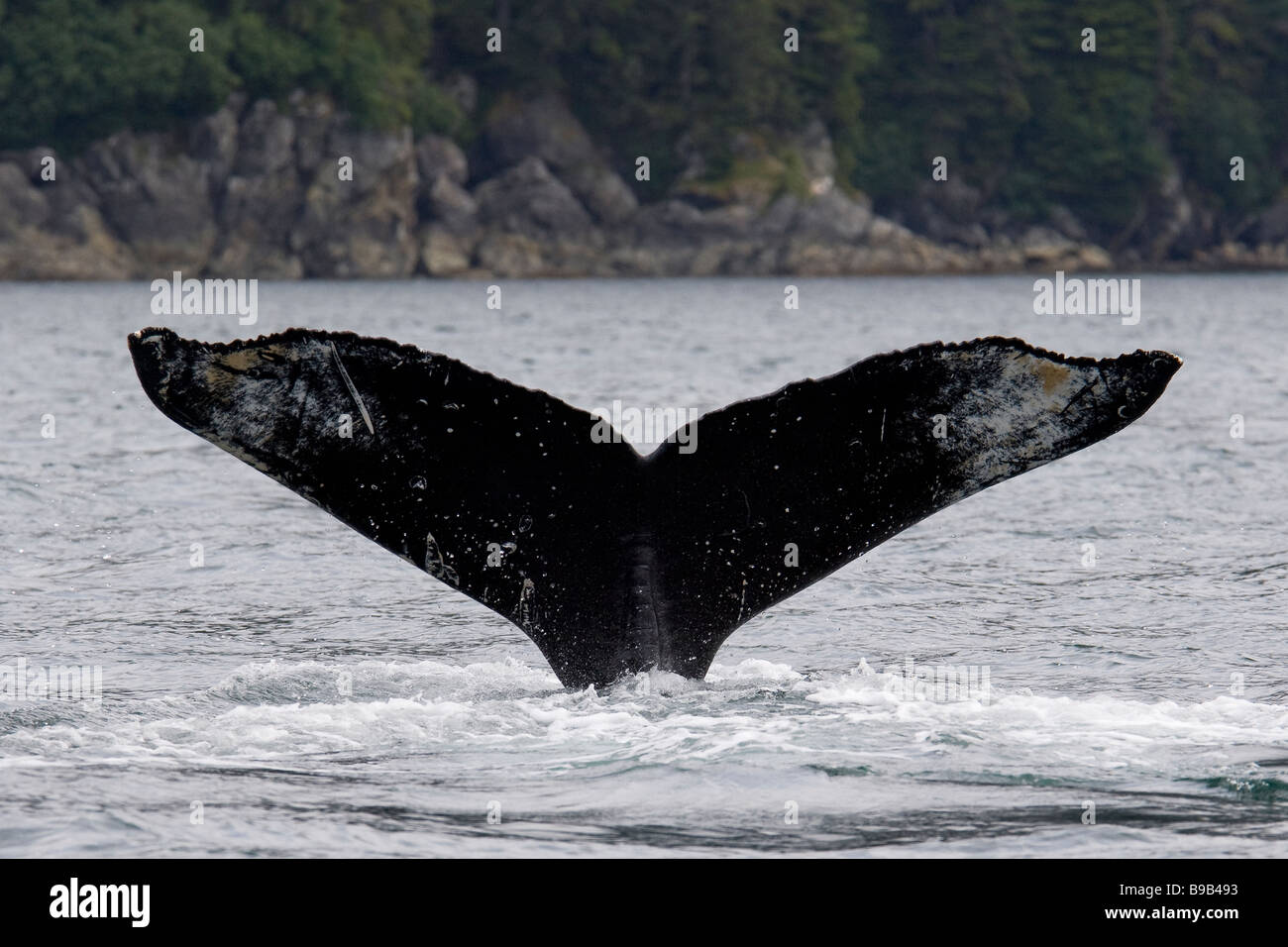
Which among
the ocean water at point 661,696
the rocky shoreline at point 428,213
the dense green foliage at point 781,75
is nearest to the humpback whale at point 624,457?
the ocean water at point 661,696

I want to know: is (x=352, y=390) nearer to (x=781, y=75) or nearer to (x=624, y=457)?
(x=624, y=457)

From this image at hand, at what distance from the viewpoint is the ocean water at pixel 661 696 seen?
18.9 feet

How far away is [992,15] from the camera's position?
98688 millimetres

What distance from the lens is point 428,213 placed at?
279 feet

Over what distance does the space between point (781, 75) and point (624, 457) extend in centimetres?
8962

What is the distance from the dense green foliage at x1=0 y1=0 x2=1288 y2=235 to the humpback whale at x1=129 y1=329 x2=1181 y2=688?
76.8 m

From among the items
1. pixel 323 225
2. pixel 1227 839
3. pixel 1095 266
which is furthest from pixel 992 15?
pixel 1227 839

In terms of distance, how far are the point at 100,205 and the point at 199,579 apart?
2830 inches

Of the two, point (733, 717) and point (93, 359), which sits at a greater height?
point (93, 359)

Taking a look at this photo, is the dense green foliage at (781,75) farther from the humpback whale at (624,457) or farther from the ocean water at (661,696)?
the humpback whale at (624,457)

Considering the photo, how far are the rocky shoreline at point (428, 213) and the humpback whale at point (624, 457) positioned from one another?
7390 centimetres

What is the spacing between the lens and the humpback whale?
5.68m

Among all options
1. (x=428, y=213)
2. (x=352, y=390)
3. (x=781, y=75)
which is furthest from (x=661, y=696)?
(x=781, y=75)

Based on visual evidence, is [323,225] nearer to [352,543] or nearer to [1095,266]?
[1095,266]
